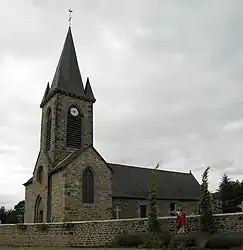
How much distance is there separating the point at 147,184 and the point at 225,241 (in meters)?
23.9

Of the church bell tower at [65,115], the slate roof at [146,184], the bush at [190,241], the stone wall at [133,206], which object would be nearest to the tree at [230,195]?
the slate roof at [146,184]

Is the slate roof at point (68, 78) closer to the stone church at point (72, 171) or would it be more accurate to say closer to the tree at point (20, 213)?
the stone church at point (72, 171)

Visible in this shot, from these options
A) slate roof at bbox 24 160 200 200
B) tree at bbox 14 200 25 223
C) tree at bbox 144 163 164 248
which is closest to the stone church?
slate roof at bbox 24 160 200 200

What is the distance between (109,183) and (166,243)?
13.3 m

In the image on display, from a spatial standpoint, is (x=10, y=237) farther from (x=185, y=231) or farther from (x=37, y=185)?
(x=185, y=231)

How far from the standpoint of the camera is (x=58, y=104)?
30.4m

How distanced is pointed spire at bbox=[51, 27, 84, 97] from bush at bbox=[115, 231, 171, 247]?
15.4m

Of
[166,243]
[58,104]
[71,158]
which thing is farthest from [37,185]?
[166,243]

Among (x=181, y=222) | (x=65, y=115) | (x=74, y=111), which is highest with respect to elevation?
(x=74, y=111)

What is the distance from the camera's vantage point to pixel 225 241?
1480 centimetres

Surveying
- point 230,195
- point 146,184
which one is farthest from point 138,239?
point 230,195

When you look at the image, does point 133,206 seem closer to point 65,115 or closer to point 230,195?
point 65,115

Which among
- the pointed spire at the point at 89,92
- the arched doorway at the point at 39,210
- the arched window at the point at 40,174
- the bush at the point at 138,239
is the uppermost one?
the pointed spire at the point at 89,92

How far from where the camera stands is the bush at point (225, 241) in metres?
14.4
